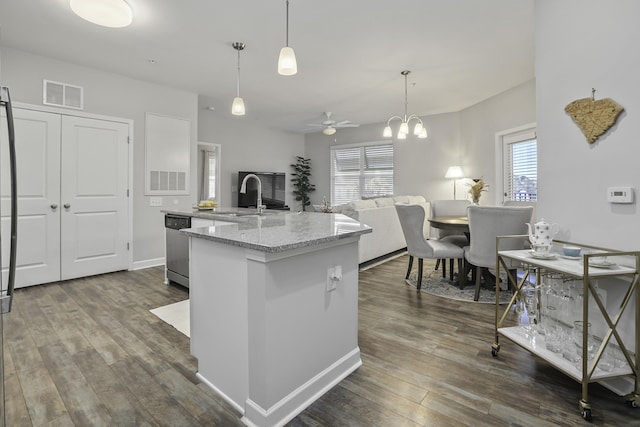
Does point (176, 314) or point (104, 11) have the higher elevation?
point (104, 11)

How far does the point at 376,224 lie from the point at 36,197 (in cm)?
430

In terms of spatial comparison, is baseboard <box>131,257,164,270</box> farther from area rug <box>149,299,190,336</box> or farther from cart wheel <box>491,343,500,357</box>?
cart wheel <box>491,343,500,357</box>

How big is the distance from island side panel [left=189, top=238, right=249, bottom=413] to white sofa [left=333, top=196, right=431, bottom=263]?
2.57 m

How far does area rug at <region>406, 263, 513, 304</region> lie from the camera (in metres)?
3.29

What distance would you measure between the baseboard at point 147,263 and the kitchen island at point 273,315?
3.22 m

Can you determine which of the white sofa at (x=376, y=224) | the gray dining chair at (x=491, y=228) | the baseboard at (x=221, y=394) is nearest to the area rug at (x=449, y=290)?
the gray dining chair at (x=491, y=228)

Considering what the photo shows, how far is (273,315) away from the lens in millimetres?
1492

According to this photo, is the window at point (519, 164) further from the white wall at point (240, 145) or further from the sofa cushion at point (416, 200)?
the white wall at point (240, 145)

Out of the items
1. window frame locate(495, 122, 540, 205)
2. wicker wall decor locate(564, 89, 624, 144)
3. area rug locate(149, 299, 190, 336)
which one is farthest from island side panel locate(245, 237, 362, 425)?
window frame locate(495, 122, 540, 205)

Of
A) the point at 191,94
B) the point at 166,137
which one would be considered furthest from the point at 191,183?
the point at 191,94

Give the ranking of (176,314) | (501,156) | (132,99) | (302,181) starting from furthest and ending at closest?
(302,181), (501,156), (132,99), (176,314)

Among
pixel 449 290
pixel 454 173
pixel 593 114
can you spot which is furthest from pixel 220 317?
pixel 454 173

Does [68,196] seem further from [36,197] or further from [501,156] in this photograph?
[501,156]

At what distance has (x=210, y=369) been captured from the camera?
5.98 ft
